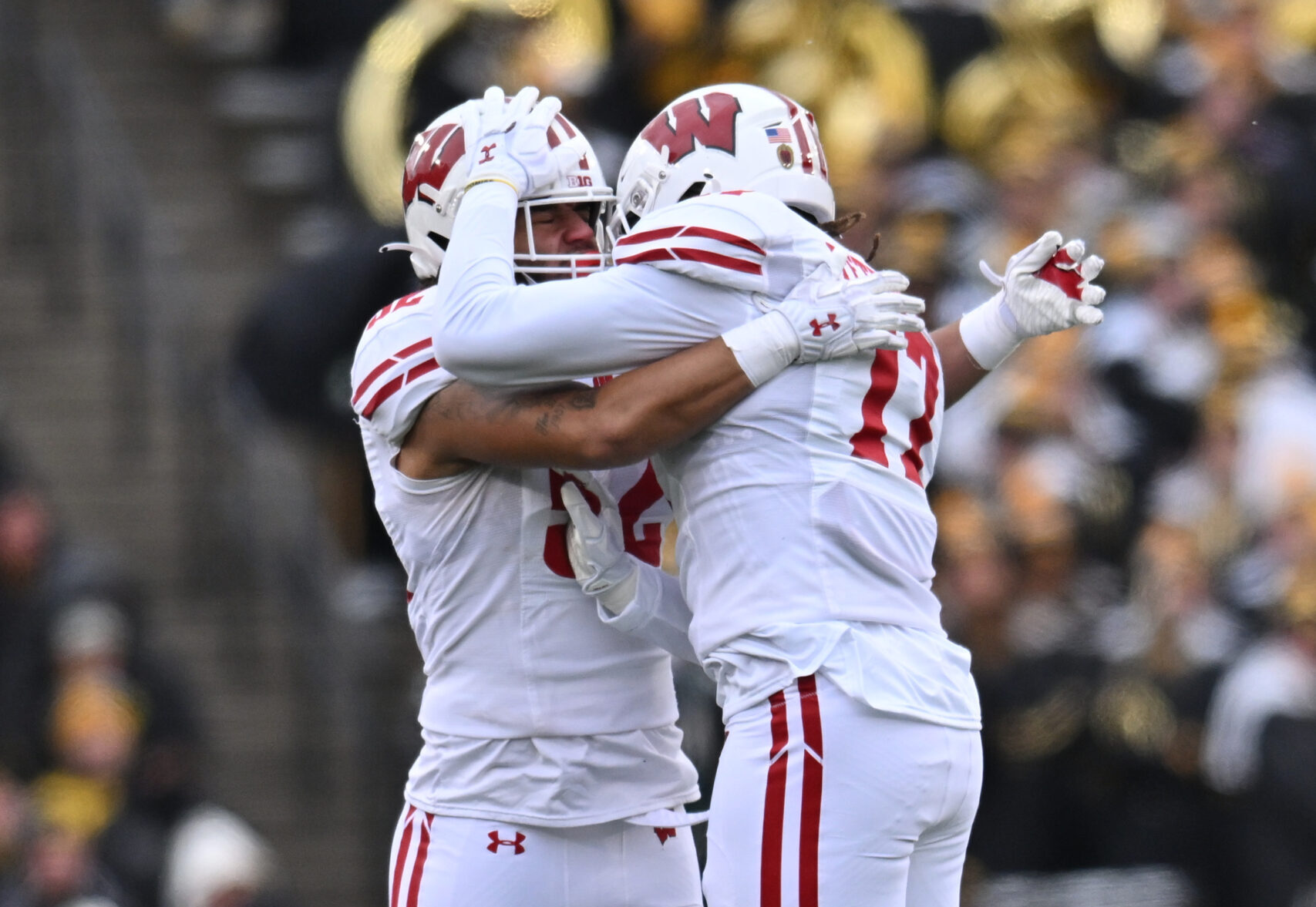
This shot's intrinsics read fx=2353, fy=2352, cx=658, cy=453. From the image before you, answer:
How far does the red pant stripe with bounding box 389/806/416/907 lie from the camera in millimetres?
4277

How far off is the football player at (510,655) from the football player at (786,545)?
0.52 ft

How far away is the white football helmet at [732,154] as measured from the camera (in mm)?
4141

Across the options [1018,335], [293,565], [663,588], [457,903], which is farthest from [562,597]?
[293,565]

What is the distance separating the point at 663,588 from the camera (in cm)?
421

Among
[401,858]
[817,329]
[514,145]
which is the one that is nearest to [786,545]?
[817,329]

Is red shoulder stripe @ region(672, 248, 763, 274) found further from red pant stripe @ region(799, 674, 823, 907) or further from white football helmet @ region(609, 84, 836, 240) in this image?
red pant stripe @ region(799, 674, 823, 907)

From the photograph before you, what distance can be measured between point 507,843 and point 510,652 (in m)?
0.34

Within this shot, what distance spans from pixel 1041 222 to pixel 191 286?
13.0ft

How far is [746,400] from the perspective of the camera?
13.0 feet

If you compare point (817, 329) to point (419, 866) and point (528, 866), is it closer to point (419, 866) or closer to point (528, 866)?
point (528, 866)

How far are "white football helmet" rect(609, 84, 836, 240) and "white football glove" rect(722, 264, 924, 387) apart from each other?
0.28 metres

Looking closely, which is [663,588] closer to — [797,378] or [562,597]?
[562,597]

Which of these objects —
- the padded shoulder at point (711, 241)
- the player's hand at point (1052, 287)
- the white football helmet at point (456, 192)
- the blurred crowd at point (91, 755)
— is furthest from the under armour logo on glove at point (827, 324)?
the blurred crowd at point (91, 755)

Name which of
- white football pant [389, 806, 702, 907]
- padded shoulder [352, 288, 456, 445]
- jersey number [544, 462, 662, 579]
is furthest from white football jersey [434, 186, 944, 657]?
white football pant [389, 806, 702, 907]
